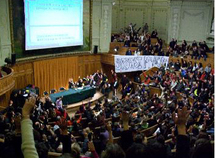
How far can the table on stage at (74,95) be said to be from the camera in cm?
1373

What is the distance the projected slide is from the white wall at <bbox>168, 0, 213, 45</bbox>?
7.23 metres

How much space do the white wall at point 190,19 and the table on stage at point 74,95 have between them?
28.5 feet

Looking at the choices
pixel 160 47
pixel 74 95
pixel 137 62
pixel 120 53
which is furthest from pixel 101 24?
pixel 74 95

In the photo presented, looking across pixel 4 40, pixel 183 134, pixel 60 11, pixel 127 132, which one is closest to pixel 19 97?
pixel 4 40

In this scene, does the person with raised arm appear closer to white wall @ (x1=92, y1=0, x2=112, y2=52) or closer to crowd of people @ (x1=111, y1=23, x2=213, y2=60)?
crowd of people @ (x1=111, y1=23, x2=213, y2=60)

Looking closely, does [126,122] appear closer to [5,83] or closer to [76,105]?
[5,83]

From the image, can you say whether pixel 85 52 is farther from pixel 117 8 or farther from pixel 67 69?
pixel 117 8

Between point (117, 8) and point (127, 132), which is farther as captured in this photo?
point (117, 8)

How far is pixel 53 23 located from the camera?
15805 mm

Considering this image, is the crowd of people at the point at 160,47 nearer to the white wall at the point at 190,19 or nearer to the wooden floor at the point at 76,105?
the white wall at the point at 190,19

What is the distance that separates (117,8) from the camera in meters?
22.5

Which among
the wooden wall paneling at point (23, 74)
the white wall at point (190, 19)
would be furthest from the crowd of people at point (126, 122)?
the white wall at point (190, 19)

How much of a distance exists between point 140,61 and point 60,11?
6.04 metres

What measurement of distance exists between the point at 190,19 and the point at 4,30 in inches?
518
